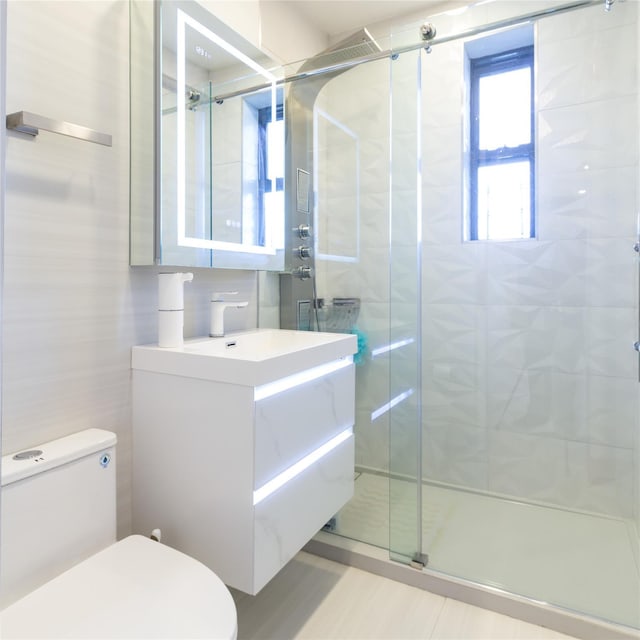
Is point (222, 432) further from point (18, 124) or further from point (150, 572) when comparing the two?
point (18, 124)

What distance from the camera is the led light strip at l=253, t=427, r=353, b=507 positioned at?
1.28 meters

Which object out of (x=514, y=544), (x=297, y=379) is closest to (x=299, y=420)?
(x=297, y=379)

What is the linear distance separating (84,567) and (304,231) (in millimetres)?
1613

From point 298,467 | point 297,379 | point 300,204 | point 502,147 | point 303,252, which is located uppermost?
point 502,147

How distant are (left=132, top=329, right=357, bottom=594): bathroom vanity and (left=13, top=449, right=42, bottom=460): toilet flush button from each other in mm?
334

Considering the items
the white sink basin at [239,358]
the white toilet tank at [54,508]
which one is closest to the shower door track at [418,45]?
the white sink basin at [239,358]

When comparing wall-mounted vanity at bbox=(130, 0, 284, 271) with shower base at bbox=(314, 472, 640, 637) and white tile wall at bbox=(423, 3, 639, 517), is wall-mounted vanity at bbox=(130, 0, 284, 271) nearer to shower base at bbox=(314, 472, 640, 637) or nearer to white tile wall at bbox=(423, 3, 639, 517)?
white tile wall at bbox=(423, 3, 639, 517)

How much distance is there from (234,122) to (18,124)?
0.85m

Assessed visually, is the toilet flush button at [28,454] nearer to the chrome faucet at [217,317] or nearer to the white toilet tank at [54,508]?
the white toilet tank at [54,508]

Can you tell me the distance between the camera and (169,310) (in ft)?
4.79

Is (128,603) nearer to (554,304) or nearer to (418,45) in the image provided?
(554,304)

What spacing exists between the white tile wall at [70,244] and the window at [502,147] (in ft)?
5.20

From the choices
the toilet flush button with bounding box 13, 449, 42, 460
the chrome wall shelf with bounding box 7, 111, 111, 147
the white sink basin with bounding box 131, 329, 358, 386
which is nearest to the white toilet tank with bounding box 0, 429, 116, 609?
the toilet flush button with bounding box 13, 449, 42, 460

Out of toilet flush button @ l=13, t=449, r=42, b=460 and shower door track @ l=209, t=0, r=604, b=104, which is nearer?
toilet flush button @ l=13, t=449, r=42, b=460
